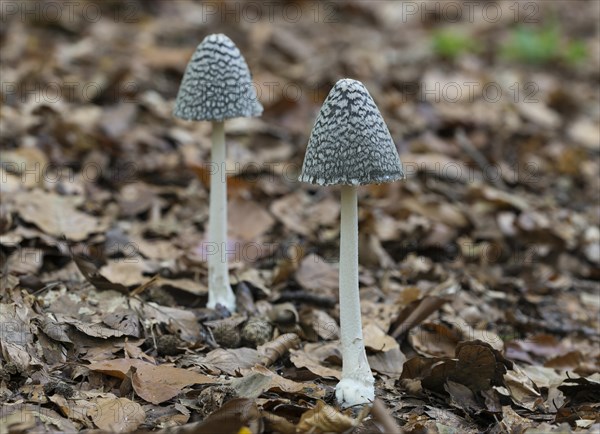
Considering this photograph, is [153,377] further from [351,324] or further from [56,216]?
[56,216]

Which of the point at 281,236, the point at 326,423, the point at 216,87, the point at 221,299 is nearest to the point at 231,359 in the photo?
the point at 221,299

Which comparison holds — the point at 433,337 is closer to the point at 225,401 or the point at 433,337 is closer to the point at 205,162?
the point at 225,401

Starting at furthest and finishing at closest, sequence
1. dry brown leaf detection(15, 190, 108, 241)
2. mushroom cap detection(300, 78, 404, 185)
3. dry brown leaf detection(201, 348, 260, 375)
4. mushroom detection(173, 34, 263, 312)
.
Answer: dry brown leaf detection(15, 190, 108, 241) → mushroom detection(173, 34, 263, 312) → dry brown leaf detection(201, 348, 260, 375) → mushroom cap detection(300, 78, 404, 185)

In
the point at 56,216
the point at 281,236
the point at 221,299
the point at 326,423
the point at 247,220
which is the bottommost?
the point at 326,423

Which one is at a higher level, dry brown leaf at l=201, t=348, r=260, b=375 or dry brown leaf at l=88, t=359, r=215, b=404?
dry brown leaf at l=88, t=359, r=215, b=404

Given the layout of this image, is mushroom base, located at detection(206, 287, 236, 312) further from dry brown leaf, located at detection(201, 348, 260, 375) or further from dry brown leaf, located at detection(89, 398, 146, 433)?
dry brown leaf, located at detection(89, 398, 146, 433)

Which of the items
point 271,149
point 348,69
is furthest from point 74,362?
point 348,69

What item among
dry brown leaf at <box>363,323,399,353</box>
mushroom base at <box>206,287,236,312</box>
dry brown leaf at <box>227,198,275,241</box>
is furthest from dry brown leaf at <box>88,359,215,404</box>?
dry brown leaf at <box>227,198,275,241</box>
